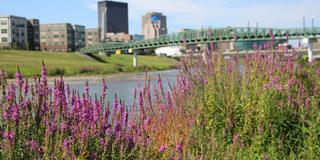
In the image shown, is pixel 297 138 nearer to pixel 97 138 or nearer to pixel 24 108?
pixel 97 138

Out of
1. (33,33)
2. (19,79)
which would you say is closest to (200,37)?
(33,33)

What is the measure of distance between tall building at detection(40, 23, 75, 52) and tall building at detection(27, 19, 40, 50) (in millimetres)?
5225

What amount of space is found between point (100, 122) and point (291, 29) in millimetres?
93839

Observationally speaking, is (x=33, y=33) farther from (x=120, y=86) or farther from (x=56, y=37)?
(x=120, y=86)

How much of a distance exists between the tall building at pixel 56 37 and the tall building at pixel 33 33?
5225mm

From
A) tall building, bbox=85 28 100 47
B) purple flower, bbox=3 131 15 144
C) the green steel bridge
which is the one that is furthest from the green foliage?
tall building, bbox=85 28 100 47

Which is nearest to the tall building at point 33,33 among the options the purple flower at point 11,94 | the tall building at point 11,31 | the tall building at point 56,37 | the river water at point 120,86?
the tall building at point 56,37

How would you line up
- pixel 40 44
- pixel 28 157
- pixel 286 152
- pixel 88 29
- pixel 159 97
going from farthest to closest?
pixel 88 29 < pixel 40 44 < pixel 159 97 < pixel 286 152 < pixel 28 157

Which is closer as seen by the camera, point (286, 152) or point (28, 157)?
point (28, 157)

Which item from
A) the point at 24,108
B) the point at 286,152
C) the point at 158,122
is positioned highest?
the point at 24,108

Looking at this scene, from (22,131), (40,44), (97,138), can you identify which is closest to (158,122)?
(97,138)

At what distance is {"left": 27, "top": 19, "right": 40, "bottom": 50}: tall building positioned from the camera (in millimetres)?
157875

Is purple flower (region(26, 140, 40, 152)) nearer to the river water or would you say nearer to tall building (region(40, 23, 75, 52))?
the river water

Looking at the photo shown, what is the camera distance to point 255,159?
6844 mm
